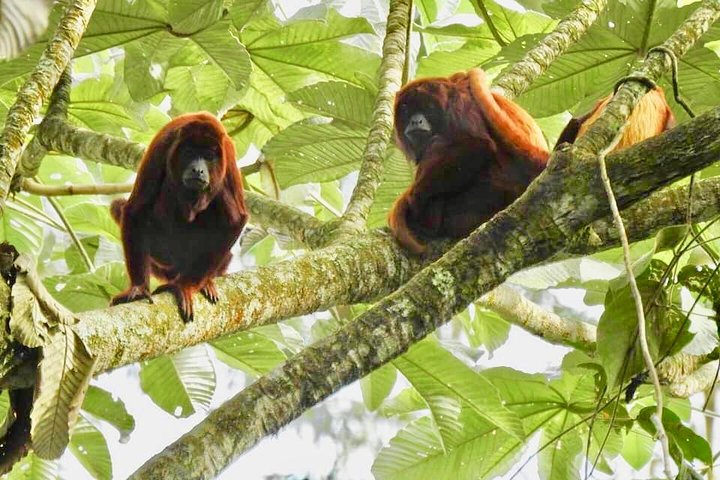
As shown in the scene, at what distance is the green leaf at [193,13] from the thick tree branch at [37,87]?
2.04 ft

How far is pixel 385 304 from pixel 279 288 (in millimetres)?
665

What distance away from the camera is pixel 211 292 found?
308 centimetres

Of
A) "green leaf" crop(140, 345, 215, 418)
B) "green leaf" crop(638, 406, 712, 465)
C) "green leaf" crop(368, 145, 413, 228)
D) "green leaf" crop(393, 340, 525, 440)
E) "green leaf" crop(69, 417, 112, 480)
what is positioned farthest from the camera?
"green leaf" crop(368, 145, 413, 228)

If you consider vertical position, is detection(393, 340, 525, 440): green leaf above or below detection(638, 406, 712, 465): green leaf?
below

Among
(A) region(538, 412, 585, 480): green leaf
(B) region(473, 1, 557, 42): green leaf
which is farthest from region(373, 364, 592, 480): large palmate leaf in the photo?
(B) region(473, 1, 557, 42): green leaf

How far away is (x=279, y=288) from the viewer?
120 inches

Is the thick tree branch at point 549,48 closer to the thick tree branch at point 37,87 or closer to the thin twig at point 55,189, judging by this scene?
the thick tree branch at point 37,87

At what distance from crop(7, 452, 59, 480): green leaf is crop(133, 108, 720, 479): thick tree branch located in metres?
2.44

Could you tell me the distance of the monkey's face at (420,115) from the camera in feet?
13.9

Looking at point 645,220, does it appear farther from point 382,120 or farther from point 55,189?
point 55,189

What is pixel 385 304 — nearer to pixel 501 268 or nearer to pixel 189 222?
pixel 501 268

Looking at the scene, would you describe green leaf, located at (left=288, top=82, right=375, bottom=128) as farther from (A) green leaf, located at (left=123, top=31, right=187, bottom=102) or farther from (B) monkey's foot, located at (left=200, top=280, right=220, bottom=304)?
(B) monkey's foot, located at (left=200, top=280, right=220, bottom=304)

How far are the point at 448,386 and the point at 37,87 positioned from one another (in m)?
1.89

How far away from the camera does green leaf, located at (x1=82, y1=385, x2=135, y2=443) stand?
13.8 feet
